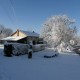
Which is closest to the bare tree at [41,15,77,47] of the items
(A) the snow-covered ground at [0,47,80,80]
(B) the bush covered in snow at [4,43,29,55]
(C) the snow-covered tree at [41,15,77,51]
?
(C) the snow-covered tree at [41,15,77,51]

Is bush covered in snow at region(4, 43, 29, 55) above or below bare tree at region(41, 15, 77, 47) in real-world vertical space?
below

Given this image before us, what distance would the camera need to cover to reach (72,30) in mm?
34156

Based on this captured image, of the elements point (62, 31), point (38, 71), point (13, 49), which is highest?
point (62, 31)

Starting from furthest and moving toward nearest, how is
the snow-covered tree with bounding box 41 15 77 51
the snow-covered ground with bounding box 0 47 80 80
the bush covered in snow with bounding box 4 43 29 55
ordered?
the snow-covered tree with bounding box 41 15 77 51 → the bush covered in snow with bounding box 4 43 29 55 → the snow-covered ground with bounding box 0 47 80 80

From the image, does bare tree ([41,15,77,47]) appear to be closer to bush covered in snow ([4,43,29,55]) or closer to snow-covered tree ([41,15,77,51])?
snow-covered tree ([41,15,77,51])

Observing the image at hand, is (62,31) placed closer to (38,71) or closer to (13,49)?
(13,49)

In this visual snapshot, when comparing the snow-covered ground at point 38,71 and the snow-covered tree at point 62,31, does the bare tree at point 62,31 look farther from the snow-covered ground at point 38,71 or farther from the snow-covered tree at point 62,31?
the snow-covered ground at point 38,71

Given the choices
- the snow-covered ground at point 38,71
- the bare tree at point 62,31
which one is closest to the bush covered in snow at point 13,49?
the snow-covered ground at point 38,71

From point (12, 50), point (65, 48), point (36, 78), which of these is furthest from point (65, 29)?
point (36, 78)

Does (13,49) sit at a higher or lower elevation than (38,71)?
higher

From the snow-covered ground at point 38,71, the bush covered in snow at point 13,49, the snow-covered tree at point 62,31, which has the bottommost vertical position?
the snow-covered ground at point 38,71

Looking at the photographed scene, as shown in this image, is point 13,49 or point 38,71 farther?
point 13,49

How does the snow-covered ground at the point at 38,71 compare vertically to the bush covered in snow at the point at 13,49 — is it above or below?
below

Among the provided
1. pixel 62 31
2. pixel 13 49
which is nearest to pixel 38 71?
pixel 13 49
